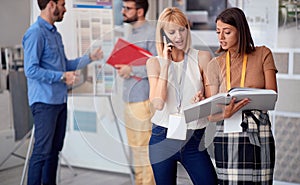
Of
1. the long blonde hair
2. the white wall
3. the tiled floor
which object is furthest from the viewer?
the tiled floor

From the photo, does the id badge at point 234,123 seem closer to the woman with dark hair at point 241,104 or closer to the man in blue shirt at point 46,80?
the woman with dark hair at point 241,104

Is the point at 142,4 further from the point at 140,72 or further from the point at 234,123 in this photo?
the point at 234,123

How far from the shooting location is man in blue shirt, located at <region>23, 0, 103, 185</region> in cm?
350

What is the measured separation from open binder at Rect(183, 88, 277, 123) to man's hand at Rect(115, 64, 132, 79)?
437 millimetres

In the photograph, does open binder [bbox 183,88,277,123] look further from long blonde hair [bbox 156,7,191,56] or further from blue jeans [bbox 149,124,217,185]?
long blonde hair [bbox 156,7,191,56]

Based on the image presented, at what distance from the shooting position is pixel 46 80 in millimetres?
3549

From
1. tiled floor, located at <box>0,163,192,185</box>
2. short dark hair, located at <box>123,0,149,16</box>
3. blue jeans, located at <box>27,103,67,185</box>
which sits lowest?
tiled floor, located at <box>0,163,192,185</box>

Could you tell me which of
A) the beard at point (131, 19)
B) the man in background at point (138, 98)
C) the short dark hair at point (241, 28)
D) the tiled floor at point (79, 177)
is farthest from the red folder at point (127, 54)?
the tiled floor at point (79, 177)

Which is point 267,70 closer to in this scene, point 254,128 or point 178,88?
point 254,128

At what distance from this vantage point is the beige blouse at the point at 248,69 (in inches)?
107

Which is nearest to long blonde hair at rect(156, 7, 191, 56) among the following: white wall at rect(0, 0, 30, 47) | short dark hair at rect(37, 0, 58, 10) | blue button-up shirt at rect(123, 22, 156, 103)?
blue button-up shirt at rect(123, 22, 156, 103)

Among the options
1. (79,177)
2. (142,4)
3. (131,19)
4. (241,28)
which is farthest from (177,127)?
(79,177)

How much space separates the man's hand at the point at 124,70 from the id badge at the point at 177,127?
40cm

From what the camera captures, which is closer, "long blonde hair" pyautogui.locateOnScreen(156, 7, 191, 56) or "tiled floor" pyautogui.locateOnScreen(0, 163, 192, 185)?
"long blonde hair" pyautogui.locateOnScreen(156, 7, 191, 56)
